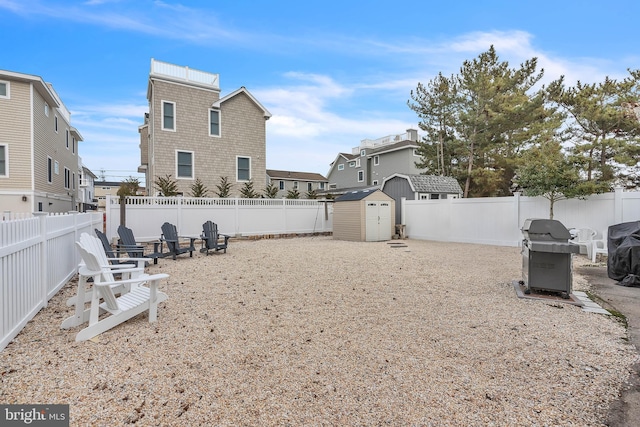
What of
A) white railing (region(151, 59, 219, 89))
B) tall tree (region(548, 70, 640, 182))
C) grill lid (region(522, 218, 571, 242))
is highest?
white railing (region(151, 59, 219, 89))

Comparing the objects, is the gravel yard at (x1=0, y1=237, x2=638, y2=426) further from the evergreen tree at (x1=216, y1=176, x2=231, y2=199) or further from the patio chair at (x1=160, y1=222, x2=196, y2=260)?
the evergreen tree at (x1=216, y1=176, x2=231, y2=199)

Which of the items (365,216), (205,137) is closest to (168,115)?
(205,137)

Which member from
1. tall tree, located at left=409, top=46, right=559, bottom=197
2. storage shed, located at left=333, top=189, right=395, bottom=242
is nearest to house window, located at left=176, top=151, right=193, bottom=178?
storage shed, located at left=333, top=189, right=395, bottom=242

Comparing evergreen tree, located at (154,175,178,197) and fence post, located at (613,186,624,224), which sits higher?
evergreen tree, located at (154,175,178,197)

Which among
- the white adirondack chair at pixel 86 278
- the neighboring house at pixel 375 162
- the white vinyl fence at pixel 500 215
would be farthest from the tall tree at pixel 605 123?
the white adirondack chair at pixel 86 278

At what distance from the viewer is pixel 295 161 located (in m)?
32.2

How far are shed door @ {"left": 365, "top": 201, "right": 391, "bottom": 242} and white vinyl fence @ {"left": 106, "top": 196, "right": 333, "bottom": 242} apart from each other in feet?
11.9

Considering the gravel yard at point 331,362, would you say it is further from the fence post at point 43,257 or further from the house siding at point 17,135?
the house siding at point 17,135

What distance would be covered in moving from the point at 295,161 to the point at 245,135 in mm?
A: 13447

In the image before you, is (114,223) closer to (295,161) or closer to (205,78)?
(205,78)

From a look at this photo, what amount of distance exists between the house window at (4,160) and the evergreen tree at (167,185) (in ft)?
18.5

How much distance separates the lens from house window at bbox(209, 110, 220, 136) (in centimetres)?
1777

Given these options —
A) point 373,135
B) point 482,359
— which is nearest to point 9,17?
point 482,359

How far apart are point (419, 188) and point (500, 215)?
4.15 metres
